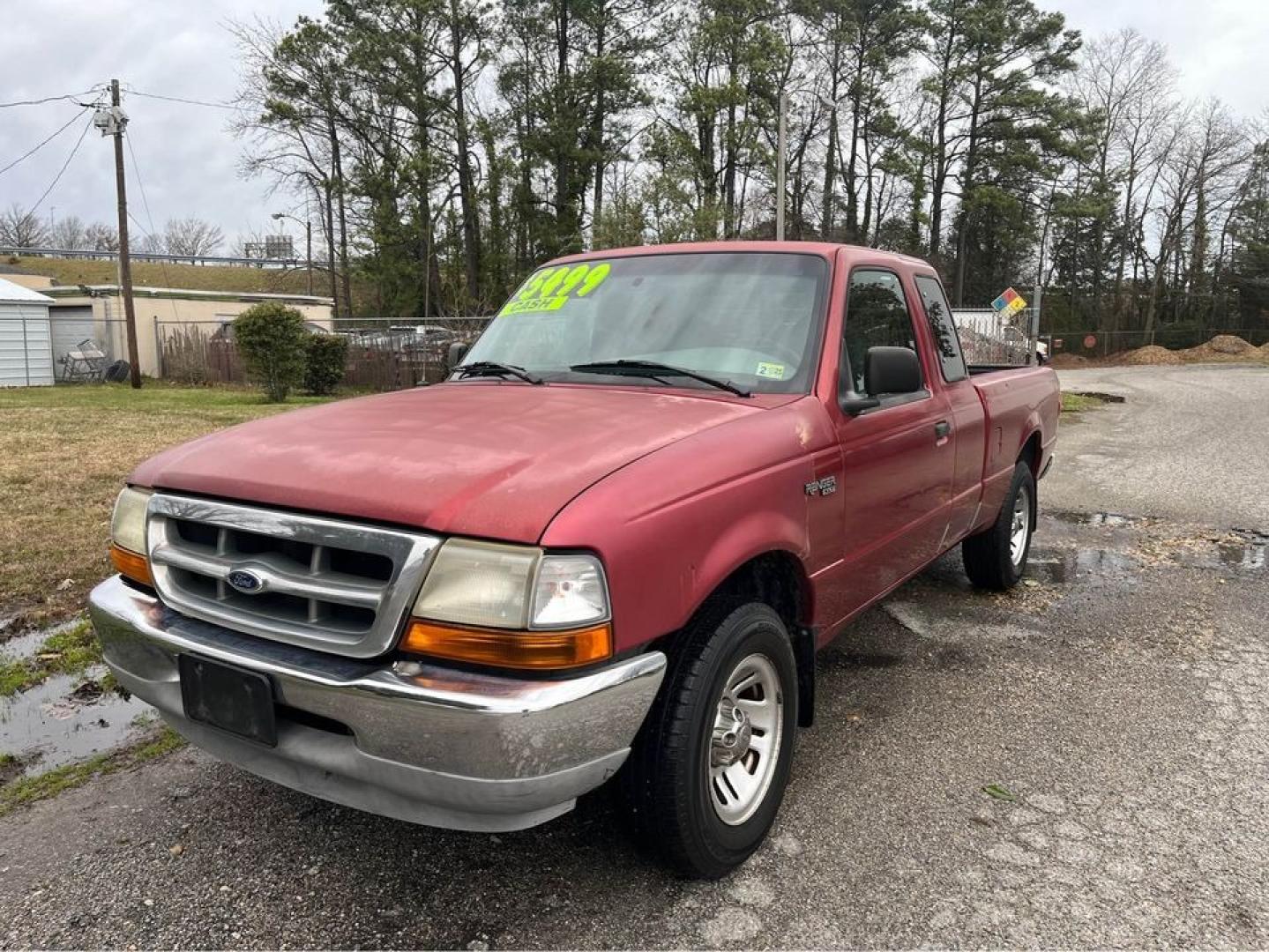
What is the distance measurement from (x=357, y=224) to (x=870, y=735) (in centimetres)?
3797

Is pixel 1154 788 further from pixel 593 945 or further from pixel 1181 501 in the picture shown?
pixel 1181 501

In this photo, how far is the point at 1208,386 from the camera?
25.5 metres

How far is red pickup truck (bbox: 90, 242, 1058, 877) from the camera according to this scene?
2033 mm

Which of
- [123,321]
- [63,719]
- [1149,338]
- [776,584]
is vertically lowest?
[63,719]

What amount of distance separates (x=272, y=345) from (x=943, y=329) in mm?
16603

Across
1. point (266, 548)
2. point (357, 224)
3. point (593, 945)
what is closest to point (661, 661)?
point (593, 945)

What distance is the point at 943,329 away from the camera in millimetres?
4465

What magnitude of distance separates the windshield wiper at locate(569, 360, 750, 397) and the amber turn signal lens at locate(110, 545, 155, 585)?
1.60 meters

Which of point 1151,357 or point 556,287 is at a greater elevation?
point 556,287

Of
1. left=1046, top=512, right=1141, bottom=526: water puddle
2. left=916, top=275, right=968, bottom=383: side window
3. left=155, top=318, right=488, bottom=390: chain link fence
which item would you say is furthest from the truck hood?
left=155, top=318, right=488, bottom=390: chain link fence

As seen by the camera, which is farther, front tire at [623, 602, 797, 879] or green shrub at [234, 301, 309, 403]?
green shrub at [234, 301, 309, 403]

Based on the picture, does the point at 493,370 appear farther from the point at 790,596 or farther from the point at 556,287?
the point at 790,596

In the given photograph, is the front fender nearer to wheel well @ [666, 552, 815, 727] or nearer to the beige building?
wheel well @ [666, 552, 815, 727]

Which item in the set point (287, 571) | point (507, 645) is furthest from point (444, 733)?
point (287, 571)
